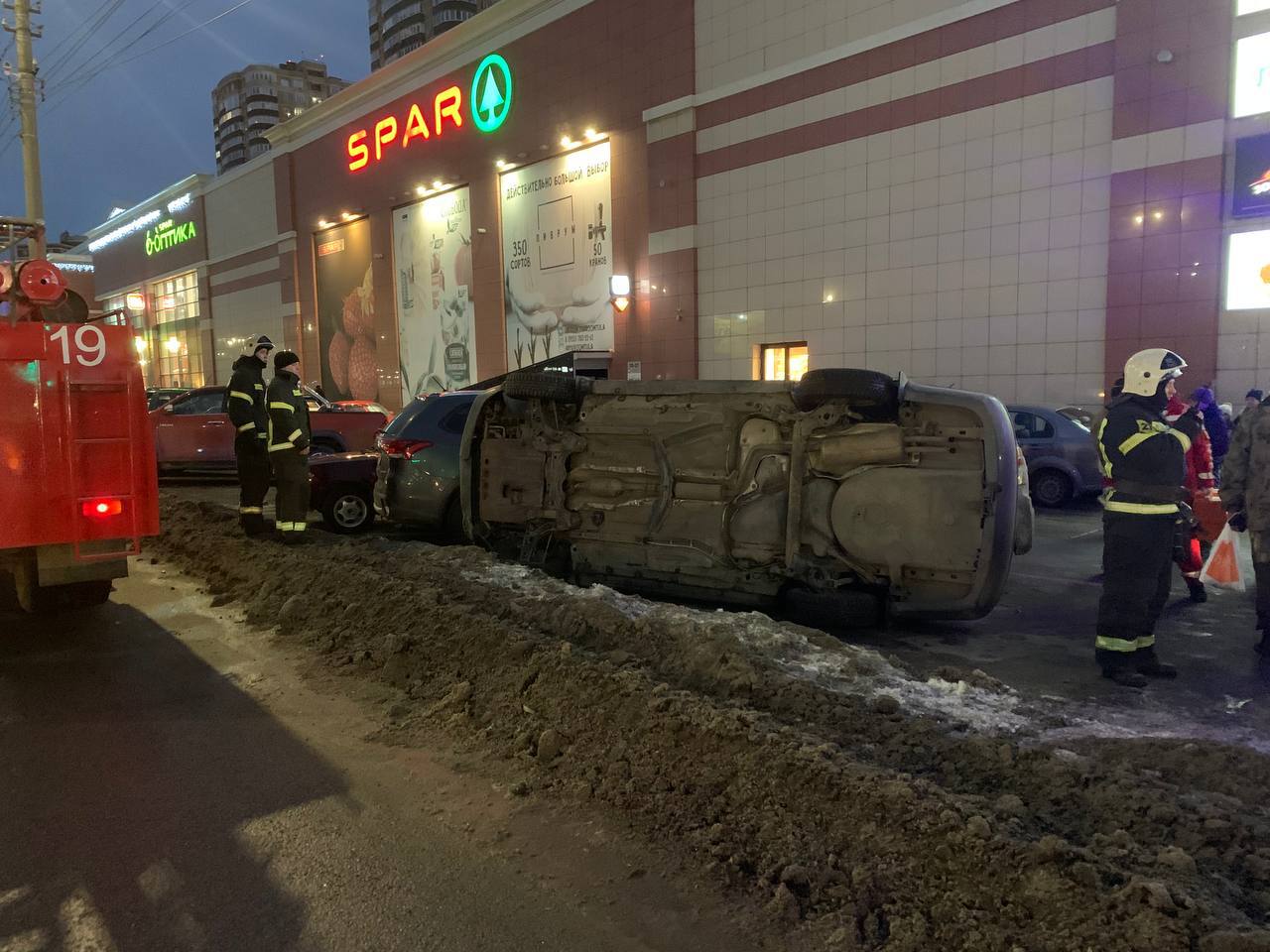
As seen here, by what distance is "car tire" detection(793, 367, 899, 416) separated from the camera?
16.6 feet

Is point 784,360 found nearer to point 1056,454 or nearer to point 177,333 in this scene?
point 1056,454

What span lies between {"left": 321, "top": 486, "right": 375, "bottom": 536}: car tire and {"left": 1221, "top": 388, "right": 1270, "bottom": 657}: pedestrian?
7836 millimetres

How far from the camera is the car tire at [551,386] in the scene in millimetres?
6262

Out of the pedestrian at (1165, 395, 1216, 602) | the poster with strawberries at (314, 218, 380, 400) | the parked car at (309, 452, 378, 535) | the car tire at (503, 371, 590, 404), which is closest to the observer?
the car tire at (503, 371, 590, 404)

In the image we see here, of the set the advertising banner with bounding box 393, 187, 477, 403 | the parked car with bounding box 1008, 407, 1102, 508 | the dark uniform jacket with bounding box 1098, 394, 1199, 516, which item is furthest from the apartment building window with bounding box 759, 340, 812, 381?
the dark uniform jacket with bounding box 1098, 394, 1199, 516

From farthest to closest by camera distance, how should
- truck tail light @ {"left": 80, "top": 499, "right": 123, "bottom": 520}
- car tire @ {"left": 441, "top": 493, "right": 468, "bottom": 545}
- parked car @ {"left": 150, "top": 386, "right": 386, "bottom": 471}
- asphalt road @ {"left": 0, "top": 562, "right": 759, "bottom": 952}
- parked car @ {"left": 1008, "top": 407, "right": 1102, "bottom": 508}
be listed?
parked car @ {"left": 150, "top": 386, "right": 386, "bottom": 471}
parked car @ {"left": 1008, "top": 407, "right": 1102, "bottom": 508}
car tire @ {"left": 441, "top": 493, "right": 468, "bottom": 545}
truck tail light @ {"left": 80, "top": 499, "right": 123, "bottom": 520}
asphalt road @ {"left": 0, "top": 562, "right": 759, "bottom": 952}

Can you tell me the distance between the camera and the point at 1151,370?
4758 millimetres

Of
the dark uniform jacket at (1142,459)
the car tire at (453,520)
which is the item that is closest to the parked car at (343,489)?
the car tire at (453,520)

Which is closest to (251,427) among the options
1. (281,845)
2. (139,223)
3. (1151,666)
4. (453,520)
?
(453,520)

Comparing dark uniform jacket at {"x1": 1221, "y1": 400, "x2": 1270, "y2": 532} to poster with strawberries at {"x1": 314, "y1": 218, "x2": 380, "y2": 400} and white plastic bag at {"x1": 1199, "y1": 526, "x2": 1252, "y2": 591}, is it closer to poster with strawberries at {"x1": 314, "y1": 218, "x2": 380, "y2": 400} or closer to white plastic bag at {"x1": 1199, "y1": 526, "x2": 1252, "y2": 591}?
white plastic bag at {"x1": 1199, "y1": 526, "x2": 1252, "y2": 591}

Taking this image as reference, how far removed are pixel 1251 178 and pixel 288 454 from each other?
12.1 meters

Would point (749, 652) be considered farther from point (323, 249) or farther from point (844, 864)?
point (323, 249)

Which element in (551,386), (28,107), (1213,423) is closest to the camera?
(551,386)

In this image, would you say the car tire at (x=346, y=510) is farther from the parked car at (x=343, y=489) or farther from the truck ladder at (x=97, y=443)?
the truck ladder at (x=97, y=443)
